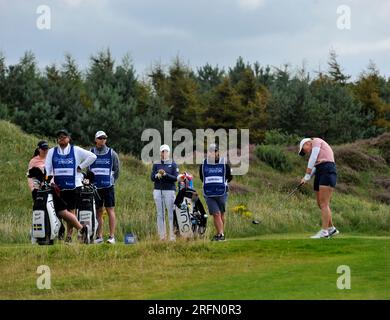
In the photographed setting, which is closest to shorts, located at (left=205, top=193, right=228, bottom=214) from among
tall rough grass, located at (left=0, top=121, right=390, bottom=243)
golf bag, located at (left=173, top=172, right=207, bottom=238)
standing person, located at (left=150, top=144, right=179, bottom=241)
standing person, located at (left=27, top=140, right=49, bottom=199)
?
golf bag, located at (left=173, top=172, right=207, bottom=238)

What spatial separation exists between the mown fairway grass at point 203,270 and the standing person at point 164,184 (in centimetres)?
220

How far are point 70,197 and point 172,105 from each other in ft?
148

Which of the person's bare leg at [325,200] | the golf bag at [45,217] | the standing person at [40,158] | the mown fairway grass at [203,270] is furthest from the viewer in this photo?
the standing person at [40,158]

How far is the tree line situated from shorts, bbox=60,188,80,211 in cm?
3360

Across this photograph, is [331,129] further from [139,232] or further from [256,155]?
[139,232]

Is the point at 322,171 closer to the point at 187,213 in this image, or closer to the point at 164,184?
the point at 187,213

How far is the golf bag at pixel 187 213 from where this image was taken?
17969 mm

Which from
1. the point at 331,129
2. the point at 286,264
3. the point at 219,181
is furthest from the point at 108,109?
the point at 286,264

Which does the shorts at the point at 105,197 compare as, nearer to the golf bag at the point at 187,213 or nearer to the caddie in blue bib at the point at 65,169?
the caddie in blue bib at the point at 65,169

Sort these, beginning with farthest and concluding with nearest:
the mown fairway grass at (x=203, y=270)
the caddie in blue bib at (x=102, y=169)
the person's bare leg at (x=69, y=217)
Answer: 1. the caddie in blue bib at (x=102, y=169)
2. the person's bare leg at (x=69, y=217)
3. the mown fairway grass at (x=203, y=270)

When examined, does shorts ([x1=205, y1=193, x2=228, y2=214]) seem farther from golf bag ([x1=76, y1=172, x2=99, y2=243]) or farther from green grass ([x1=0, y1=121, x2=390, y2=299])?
golf bag ([x1=76, y1=172, x2=99, y2=243])

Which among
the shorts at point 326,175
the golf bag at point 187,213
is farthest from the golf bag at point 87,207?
the shorts at point 326,175

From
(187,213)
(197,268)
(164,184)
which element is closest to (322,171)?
(187,213)

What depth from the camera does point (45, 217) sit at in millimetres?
16469
